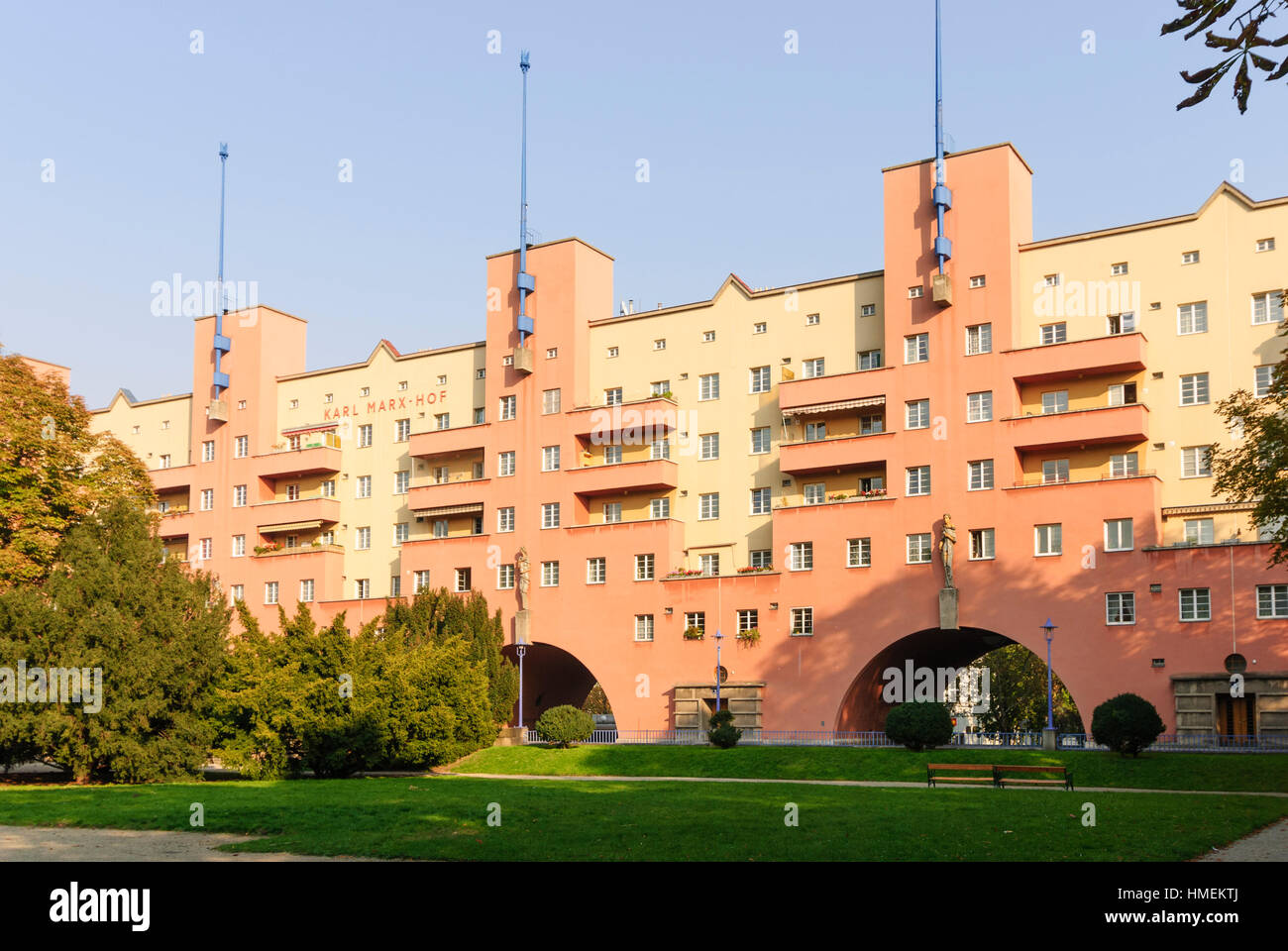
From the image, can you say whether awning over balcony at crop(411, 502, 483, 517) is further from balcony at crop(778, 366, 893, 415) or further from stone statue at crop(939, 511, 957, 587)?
stone statue at crop(939, 511, 957, 587)

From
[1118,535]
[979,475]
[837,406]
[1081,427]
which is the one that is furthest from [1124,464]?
[837,406]

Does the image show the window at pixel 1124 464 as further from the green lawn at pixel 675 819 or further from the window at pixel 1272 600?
the green lawn at pixel 675 819

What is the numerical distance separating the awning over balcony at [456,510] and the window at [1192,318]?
35.2m

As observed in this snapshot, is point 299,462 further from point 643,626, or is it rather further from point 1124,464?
point 1124,464

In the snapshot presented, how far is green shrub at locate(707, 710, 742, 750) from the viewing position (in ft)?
170

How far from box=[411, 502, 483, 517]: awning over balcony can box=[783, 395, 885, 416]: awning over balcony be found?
18.0 m

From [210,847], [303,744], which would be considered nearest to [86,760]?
[303,744]

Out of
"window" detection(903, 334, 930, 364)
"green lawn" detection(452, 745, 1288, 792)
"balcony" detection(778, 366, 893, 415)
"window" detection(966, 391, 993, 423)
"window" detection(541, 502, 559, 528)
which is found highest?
"window" detection(903, 334, 930, 364)

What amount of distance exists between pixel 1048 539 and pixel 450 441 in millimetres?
32387

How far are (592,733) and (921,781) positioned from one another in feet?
66.6

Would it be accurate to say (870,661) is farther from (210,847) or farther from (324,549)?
(210,847)

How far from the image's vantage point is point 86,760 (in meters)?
40.4

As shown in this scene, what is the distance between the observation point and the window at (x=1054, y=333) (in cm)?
5559

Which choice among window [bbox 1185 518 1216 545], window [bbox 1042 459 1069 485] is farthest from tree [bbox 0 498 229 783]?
window [bbox 1185 518 1216 545]
